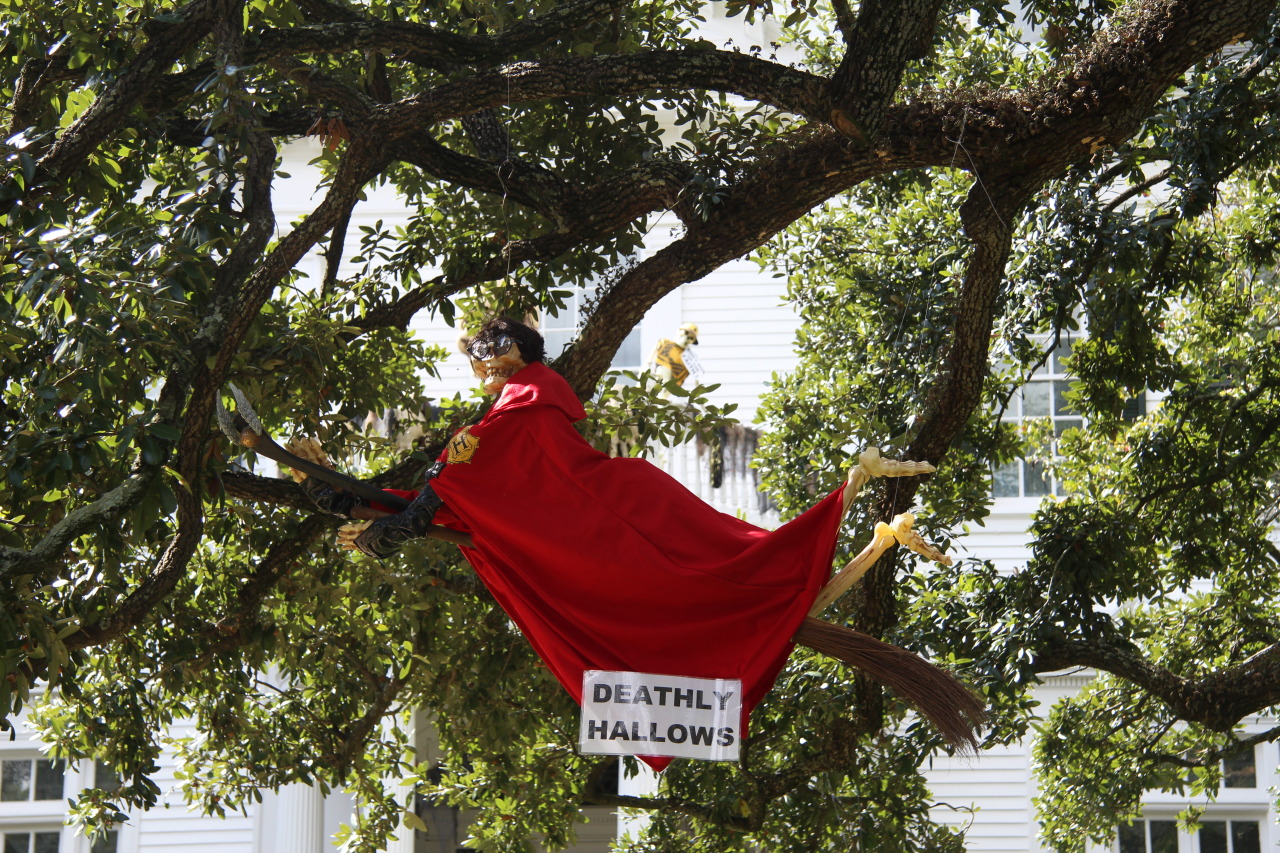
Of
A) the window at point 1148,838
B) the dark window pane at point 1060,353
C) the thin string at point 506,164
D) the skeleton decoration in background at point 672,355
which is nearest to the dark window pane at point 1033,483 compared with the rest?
the dark window pane at point 1060,353

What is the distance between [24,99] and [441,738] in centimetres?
436

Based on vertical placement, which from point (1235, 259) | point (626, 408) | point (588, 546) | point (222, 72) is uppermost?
point (1235, 259)

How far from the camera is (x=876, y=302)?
26.9 ft

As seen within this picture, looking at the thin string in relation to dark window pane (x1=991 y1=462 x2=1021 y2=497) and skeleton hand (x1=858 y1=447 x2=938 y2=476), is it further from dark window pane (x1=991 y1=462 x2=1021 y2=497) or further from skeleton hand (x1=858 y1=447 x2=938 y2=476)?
dark window pane (x1=991 y1=462 x2=1021 y2=497)

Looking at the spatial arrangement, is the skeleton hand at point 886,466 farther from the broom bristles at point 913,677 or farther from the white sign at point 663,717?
the white sign at point 663,717

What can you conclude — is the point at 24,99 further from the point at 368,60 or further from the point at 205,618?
the point at 205,618

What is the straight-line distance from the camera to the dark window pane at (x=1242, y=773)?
1411 centimetres

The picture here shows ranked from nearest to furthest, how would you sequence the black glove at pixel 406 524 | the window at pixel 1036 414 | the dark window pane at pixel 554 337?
the black glove at pixel 406 524, the window at pixel 1036 414, the dark window pane at pixel 554 337

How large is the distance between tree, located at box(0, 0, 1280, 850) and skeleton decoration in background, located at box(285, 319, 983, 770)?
3.68ft

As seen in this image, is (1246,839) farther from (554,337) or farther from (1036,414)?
(554,337)

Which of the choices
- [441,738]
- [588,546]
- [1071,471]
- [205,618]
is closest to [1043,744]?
[1071,471]

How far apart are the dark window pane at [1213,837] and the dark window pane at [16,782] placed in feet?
39.8

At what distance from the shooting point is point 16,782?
14914 millimetres

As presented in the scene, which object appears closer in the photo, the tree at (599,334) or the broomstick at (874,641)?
the broomstick at (874,641)
